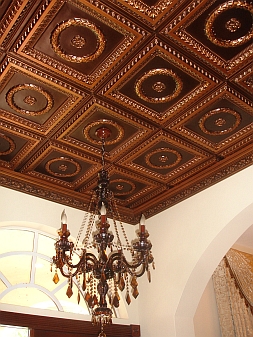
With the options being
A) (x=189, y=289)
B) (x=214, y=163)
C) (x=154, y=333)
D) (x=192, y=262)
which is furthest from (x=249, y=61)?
(x=154, y=333)

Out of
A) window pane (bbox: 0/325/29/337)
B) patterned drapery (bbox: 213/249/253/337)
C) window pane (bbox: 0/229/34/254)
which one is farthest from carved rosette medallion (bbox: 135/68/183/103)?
patterned drapery (bbox: 213/249/253/337)

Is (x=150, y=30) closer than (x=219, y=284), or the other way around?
(x=150, y=30)

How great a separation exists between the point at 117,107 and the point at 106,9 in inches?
47.0

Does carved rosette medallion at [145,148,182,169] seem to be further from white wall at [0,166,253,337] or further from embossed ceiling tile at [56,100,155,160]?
white wall at [0,166,253,337]

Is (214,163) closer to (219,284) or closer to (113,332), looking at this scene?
(113,332)

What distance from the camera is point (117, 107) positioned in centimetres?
408

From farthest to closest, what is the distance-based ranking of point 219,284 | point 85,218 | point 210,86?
point 219,284, point 85,218, point 210,86

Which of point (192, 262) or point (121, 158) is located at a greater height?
point (121, 158)

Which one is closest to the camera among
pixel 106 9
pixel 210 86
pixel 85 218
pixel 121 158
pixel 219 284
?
pixel 106 9

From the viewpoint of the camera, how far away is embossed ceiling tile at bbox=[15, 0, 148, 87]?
304 centimetres

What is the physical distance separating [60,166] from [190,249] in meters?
2.02

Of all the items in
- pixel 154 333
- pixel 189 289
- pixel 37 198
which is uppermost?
pixel 37 198

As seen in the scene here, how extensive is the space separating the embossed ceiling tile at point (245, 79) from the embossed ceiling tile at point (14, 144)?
219 centimetres

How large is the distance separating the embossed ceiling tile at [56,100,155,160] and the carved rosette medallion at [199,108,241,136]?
58cm
